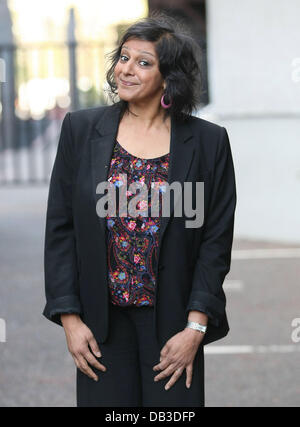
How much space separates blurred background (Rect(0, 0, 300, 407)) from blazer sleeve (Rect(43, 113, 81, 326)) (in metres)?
0.51

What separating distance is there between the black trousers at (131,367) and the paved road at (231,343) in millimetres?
2072

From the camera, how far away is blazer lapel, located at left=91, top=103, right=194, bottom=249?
2582 mm

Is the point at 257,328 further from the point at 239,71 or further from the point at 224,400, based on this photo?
the point at 239,71

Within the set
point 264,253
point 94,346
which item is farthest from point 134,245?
point 264,253

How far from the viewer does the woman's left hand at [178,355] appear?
2.59m

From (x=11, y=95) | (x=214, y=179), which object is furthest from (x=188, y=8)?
(x=214, y=179)

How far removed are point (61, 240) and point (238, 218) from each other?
852 centimetres

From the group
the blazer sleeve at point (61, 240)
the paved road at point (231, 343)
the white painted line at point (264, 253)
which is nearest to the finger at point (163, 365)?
the blazer sleeve at point (61, 240)

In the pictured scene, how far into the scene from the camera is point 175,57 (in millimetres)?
2615

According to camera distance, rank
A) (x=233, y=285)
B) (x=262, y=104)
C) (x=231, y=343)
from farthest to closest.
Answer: (x=262, y=104)
(x=233, y=285)
(x=231, y=343)

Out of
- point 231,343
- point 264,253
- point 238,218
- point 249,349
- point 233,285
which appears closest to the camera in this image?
point 249,349

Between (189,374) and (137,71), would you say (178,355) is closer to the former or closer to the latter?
(189,374)

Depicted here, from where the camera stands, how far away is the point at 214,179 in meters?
2.65

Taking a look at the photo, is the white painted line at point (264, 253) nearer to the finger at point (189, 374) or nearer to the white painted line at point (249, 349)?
the white painted line at point (249, 349)
